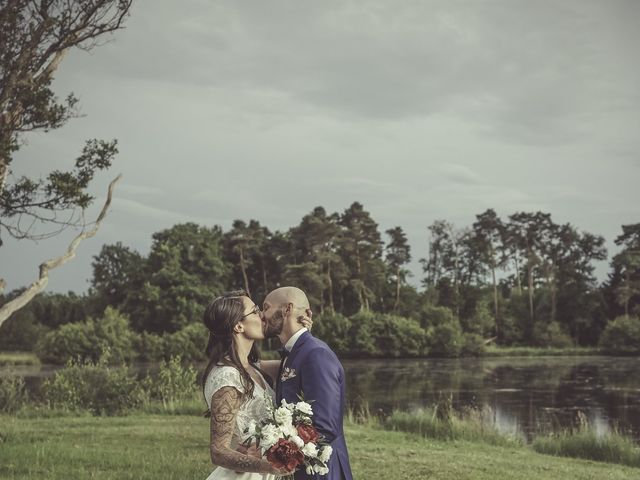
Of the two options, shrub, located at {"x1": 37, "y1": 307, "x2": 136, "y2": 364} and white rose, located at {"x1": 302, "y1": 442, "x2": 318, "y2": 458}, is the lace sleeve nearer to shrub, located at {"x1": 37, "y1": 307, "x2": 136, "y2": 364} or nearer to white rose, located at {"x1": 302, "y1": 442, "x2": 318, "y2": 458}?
white rose, located at {"x1": 302, "y1": 442, "x2": 318, "y2": 458}

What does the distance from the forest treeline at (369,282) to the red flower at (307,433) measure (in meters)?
55.4

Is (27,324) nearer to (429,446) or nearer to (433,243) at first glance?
(433,243)

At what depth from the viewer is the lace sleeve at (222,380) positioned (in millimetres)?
4328

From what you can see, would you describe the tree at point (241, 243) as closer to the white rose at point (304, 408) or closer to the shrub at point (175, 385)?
the shrub at point (175, 385)

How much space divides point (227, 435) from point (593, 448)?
1386cm

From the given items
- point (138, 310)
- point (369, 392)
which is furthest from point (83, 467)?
point (138, 310)

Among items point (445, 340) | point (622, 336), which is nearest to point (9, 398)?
point (445, 340)

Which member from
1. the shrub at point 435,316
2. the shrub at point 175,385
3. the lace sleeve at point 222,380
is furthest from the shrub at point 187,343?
the lace sleeve at point 222,380

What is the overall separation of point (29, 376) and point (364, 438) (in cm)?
3169

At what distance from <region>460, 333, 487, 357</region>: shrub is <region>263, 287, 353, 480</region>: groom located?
197ft

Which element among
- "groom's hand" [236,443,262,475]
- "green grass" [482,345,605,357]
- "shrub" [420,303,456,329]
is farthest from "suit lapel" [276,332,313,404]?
"shrub" [420,303,456,329]

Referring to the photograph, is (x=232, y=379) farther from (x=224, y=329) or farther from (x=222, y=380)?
(x=224, y=329)

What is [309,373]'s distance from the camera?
4117mm

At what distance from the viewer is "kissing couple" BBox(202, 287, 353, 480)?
4.10 metres
